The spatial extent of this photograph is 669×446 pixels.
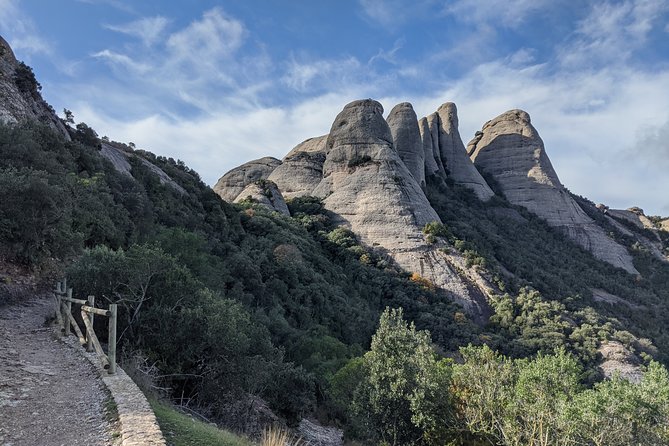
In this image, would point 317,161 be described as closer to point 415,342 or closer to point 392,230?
point 392,230

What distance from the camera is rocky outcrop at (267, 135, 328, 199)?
63875 mm

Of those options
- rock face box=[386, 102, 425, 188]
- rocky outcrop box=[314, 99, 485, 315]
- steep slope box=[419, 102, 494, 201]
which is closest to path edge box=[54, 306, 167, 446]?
rocky outcrop box=[314, 99, 485, 315]

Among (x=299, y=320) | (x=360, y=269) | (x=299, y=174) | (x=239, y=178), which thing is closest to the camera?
(x=299, y=320)

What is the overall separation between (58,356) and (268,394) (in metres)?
7.90

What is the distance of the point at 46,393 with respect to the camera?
6906mm

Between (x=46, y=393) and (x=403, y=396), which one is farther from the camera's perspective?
(x=403, y=396)

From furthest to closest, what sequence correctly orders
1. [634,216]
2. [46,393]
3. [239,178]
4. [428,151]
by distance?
[634,216]
[428,151]
[239,178]
[46,393]

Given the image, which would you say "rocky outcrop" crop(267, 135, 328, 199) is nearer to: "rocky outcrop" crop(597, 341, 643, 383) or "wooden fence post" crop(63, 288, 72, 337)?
"rocky outcrop" crop(597, 341, 643, 383)

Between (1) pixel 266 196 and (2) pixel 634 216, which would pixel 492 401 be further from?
(2) pixel 634 216

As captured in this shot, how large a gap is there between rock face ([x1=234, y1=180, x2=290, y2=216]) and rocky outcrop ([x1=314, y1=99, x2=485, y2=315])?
6.20 m

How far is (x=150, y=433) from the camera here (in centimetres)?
538

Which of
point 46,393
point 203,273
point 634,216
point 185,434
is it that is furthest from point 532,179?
point 46,393

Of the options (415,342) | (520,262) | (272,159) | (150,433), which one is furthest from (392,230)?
(150,433)

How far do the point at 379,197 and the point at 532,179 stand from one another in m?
41.0
